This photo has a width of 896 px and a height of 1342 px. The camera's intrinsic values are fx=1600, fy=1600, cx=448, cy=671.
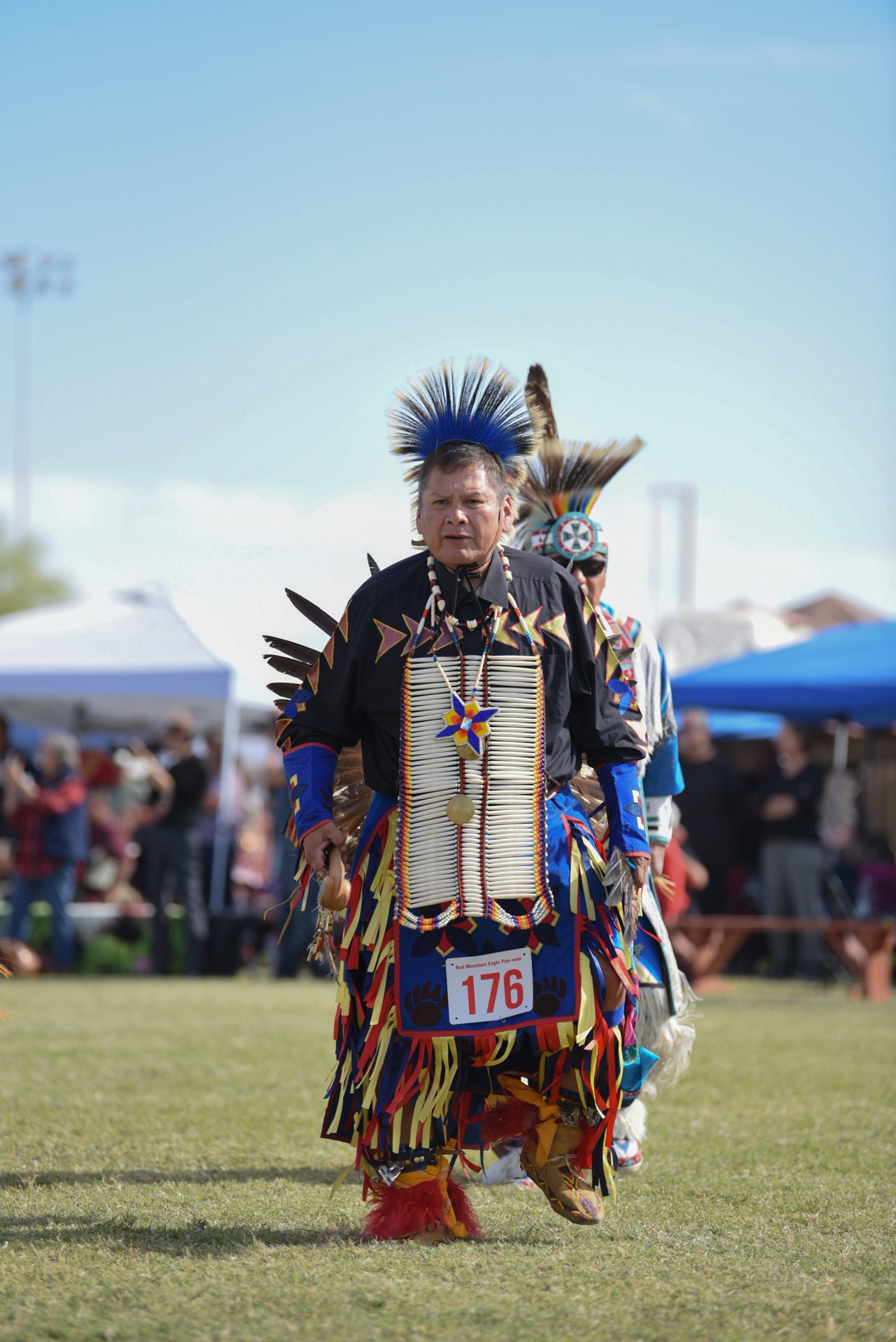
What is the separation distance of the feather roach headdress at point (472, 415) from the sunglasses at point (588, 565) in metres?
0.65

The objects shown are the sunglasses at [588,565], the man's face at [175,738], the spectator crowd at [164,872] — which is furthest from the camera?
the man's face at [175,738]

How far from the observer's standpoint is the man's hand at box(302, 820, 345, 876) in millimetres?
3529

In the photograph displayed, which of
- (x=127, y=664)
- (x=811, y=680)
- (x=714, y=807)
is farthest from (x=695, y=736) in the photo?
(x=127, y=664)

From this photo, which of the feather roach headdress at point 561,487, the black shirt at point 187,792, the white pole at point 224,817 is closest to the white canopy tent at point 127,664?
the white pole at point 224,817

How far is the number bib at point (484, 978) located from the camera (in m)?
3.44

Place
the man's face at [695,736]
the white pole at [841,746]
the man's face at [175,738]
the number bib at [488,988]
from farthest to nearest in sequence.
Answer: the white pole at [841,746], the man's face at [695,736], the man's face at [175,738], the number bib at [488,988]

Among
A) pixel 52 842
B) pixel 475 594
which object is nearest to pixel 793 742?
pixel 52 842

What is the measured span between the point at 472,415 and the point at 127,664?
880 centimetres

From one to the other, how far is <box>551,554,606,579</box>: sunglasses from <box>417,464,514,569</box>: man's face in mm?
812

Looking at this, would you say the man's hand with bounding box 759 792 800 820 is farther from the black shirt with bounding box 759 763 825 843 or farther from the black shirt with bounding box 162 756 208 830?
the black shirt with bounding box 162 756 208 830

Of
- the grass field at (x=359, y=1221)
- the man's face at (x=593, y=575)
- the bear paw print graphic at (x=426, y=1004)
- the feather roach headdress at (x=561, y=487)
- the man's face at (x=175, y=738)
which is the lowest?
the grass field at (x=359, y=1221)

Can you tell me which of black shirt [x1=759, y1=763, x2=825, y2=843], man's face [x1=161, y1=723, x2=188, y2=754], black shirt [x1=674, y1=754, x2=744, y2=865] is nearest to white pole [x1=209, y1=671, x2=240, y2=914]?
man's face [x1=161, y1=723, x2=188, y2=754]

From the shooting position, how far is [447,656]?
3.55 meters

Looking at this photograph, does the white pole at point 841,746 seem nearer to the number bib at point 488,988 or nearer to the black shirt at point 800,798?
the black shirt at point 800,798
